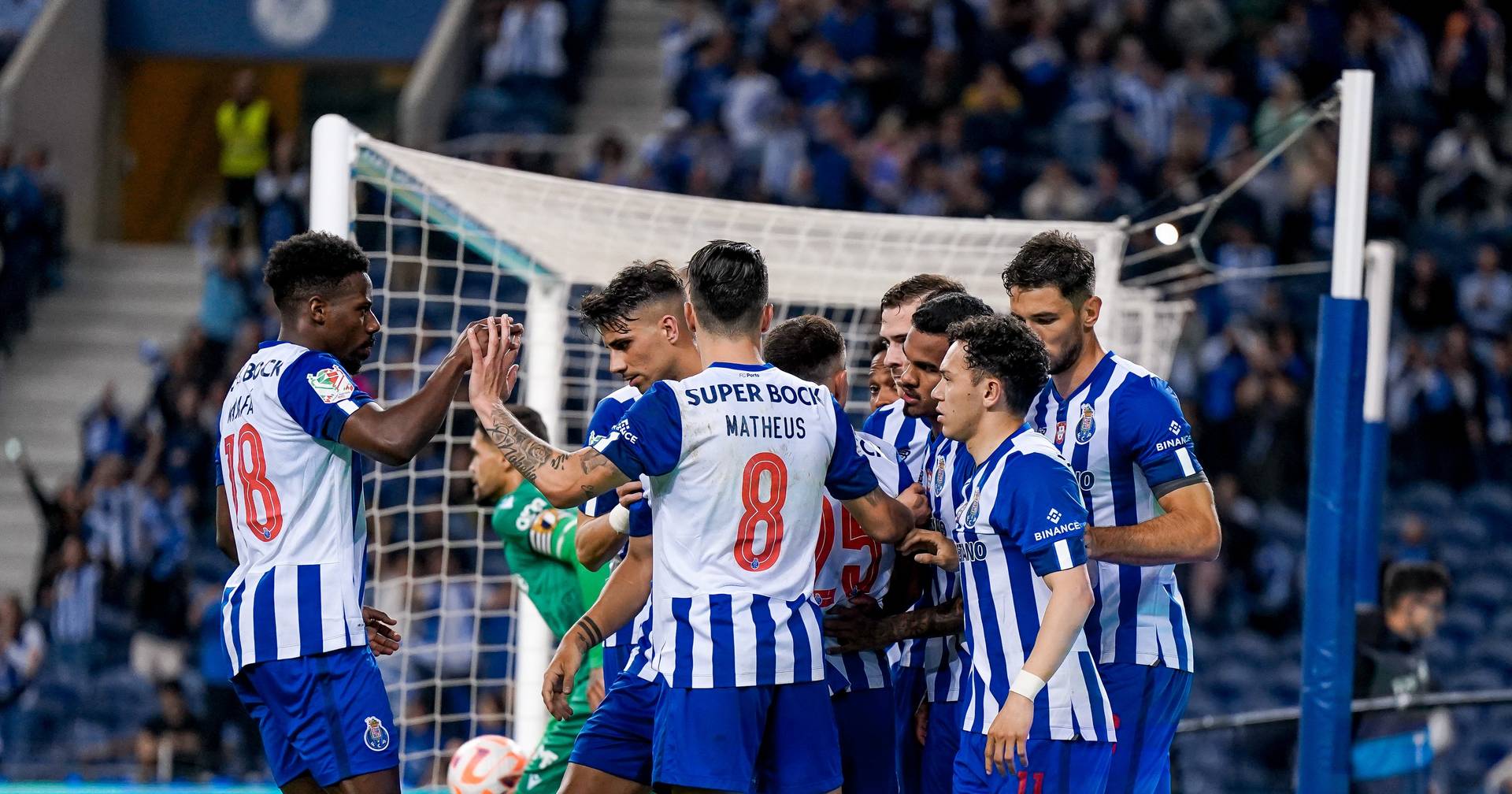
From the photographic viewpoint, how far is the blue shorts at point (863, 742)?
516cm

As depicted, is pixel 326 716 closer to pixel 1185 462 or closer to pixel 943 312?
pixel 943 312

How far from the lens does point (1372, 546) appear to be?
7980mm

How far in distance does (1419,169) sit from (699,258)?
12.4 metres

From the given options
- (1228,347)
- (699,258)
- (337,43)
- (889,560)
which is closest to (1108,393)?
(889,560)

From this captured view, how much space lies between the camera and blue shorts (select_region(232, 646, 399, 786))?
4715 mm

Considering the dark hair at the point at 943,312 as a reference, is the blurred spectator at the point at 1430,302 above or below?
above

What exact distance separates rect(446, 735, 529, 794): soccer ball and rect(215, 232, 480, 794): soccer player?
5.06ft

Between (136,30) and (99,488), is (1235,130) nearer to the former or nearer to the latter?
(99,488)

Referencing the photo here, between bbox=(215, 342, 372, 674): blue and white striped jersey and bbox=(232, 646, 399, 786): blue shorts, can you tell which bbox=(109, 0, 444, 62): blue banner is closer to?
bbox=(215, 342, 372, 674): blue and white striped jersey

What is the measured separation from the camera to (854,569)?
5.20 meters

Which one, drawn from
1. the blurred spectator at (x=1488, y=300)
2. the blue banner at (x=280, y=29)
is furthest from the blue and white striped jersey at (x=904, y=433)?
the blue banner at (x=280, y=29)

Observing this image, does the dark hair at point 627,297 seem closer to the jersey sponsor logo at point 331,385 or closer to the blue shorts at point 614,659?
the jersey sponsor logo at point 331,385

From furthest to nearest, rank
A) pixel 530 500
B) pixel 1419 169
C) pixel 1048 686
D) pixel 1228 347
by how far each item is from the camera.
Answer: pixel 1419 169
pixel 1228 347
pixel 530 500
pixel 1048 686

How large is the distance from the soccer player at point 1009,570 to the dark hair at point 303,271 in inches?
70.9
